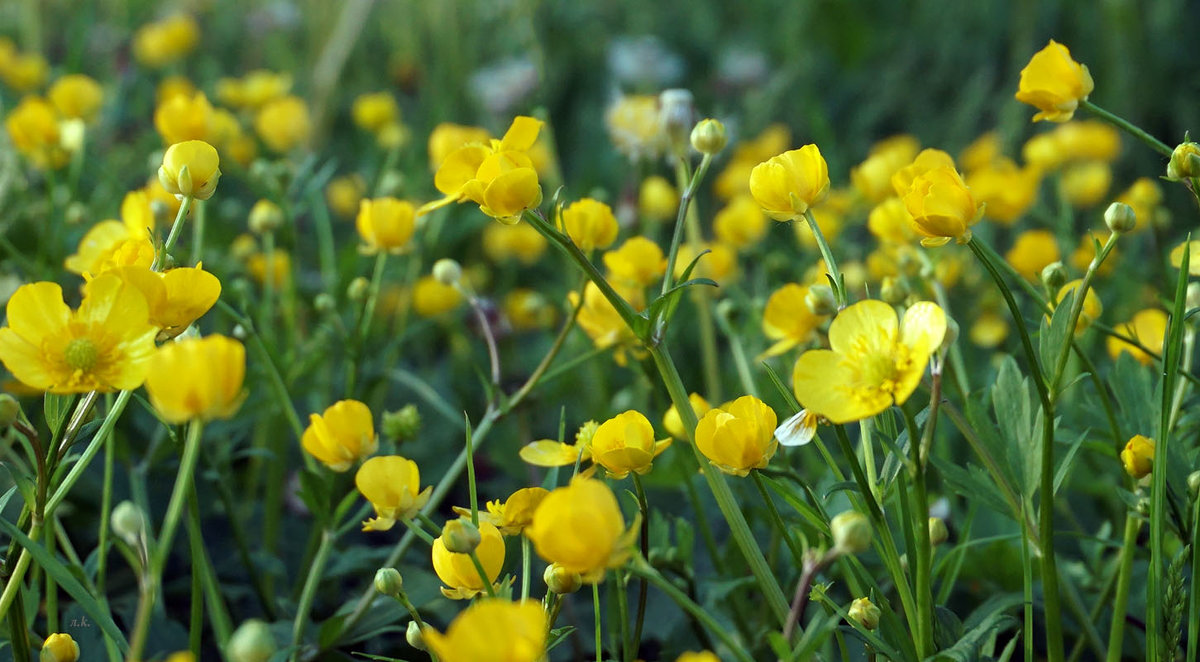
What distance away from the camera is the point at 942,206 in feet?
1.85

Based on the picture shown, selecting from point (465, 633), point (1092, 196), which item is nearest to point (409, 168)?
point (1092, 196)

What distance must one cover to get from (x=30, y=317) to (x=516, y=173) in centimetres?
26

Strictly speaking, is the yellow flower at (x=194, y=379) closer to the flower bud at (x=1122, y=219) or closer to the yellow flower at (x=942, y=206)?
the yellow flower at (x=942, y=206)

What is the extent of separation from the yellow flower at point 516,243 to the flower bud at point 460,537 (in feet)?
3.03

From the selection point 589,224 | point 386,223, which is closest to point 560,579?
point 589,224

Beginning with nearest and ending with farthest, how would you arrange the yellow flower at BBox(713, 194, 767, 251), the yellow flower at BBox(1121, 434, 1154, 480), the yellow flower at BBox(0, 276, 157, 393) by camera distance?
the yellow flower at BBox(0, 276, 157, 393) < the yellow flower at BBox(1121, 434, 1154, 480) < the yellow flower at BBox(713, 194, 767, 251)

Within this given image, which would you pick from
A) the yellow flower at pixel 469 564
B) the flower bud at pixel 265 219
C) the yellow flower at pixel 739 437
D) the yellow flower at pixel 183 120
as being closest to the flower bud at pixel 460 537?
the yellow flower at pixel 469 564

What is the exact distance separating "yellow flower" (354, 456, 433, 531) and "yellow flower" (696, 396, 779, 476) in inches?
6.3

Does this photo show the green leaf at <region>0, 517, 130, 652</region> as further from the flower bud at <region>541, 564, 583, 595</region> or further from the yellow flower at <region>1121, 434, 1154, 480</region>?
the yellow flower at <region>1121, 434, 1154, 480</region>

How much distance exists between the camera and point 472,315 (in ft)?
4.80

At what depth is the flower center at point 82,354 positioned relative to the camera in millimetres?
511

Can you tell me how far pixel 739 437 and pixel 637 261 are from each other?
10.7 inches

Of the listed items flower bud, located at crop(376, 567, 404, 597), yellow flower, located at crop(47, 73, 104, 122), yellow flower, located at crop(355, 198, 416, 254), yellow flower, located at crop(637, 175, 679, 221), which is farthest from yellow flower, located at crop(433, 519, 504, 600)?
yellow flower, located at crop(47, 73, 104, 122)

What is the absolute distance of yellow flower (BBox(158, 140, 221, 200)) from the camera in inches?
23.9
